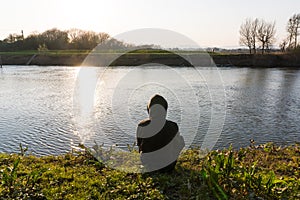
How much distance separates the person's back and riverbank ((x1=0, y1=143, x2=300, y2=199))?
294 mm

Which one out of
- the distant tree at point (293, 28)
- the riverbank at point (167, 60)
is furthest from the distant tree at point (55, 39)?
the distant tree at point (293, 28)

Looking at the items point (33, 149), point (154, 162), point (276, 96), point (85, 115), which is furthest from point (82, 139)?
point (276, 96)

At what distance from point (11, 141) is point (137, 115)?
251 inches

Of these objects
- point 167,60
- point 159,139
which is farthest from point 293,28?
point 159,139

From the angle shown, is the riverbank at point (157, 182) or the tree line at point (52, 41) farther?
the tree line at point (52, 41)

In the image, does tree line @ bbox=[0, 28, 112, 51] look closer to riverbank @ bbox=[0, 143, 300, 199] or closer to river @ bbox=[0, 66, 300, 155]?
river @ bbox=[0, 66, 300, 155]

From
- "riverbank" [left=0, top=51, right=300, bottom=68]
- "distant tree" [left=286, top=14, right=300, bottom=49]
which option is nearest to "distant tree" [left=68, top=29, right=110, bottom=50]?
"riverbank" [left=0, top=51, right=300, bottom=68]

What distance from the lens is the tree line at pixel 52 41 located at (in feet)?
252

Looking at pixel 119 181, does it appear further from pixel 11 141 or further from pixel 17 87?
pixel 17 87

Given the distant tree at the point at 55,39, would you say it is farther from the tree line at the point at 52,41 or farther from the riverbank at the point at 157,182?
the riverbank at the point at 157,182

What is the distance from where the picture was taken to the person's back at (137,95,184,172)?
6.20 metres

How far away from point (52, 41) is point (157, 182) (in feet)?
272

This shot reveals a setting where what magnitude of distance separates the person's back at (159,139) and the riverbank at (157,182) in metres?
0.29

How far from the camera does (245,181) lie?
531 cm
